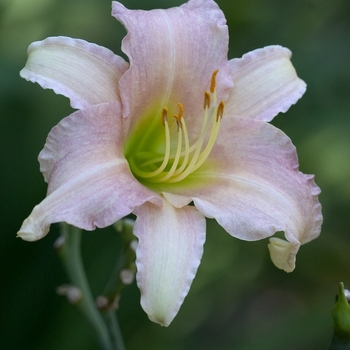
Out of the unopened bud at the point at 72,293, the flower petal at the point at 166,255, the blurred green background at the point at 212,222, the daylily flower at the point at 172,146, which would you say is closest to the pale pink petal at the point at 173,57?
the daylily flower at the point at 172,146

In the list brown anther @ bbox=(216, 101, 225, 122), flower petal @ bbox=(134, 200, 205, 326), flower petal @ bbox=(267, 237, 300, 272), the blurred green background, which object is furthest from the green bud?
the blurred green background

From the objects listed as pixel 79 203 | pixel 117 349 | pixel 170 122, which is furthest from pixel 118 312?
pixel 79 203

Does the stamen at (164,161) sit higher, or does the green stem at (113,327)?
the stamen at (164,161)

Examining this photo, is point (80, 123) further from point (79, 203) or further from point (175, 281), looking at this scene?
point (175, 281)

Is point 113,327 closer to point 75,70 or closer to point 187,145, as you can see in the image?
point 187,145

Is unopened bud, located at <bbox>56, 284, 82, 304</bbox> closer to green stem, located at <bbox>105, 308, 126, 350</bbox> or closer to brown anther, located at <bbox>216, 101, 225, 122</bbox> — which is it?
green stem, located at <bbox>105, 308, 126, 350</bbox>

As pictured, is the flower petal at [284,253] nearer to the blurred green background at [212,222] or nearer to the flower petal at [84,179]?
the flower petal at [84,179]
